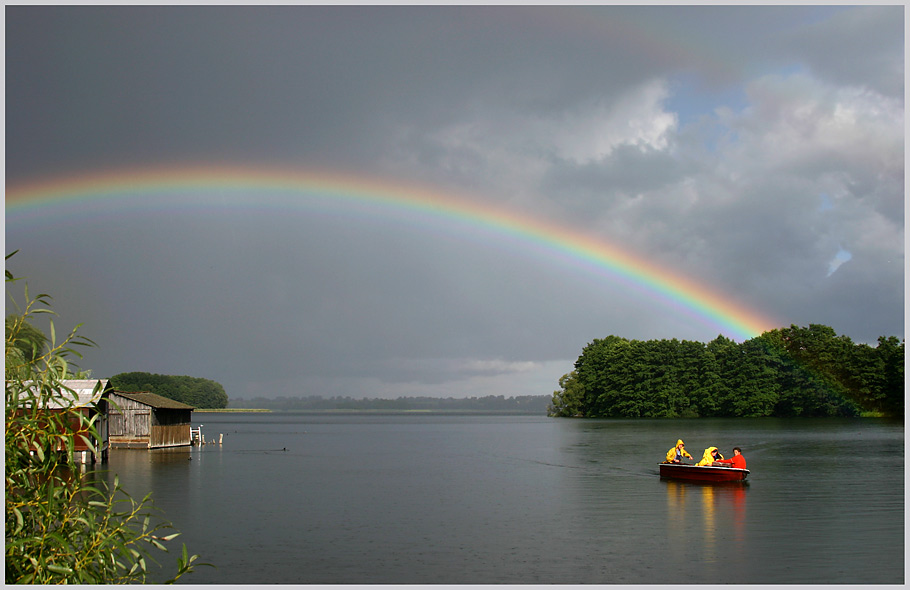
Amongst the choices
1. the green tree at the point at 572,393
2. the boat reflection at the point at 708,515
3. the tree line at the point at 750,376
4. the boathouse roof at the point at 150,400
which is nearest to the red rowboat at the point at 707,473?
the boat reflection at the point at 708,515

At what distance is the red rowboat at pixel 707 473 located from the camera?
138 ft

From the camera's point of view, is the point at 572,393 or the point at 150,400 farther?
the point at 572,393

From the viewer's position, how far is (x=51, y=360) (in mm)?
9688

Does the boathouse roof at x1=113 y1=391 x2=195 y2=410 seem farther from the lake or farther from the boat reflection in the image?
the boat reflection

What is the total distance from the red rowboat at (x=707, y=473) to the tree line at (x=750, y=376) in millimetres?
101542

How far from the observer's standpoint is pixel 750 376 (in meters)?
154

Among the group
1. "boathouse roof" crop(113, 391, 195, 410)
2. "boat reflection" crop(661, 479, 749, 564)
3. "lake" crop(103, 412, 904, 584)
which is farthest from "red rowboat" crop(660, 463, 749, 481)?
"boathouse roof" crop(113, 391, 195, 410)

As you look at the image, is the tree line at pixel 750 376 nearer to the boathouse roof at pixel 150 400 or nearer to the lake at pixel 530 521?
the lake at pixel 530 521

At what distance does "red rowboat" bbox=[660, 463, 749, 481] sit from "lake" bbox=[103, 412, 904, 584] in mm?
639

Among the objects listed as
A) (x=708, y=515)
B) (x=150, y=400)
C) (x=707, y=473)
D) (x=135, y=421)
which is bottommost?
(x=708, y=515)

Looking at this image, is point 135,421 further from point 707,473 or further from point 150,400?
point 707,473

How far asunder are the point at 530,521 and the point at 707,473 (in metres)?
15.8

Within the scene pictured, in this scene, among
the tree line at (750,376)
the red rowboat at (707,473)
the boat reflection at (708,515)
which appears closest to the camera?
the boat reflection at (708,515)

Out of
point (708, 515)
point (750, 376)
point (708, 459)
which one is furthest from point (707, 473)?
point (750, 376)
